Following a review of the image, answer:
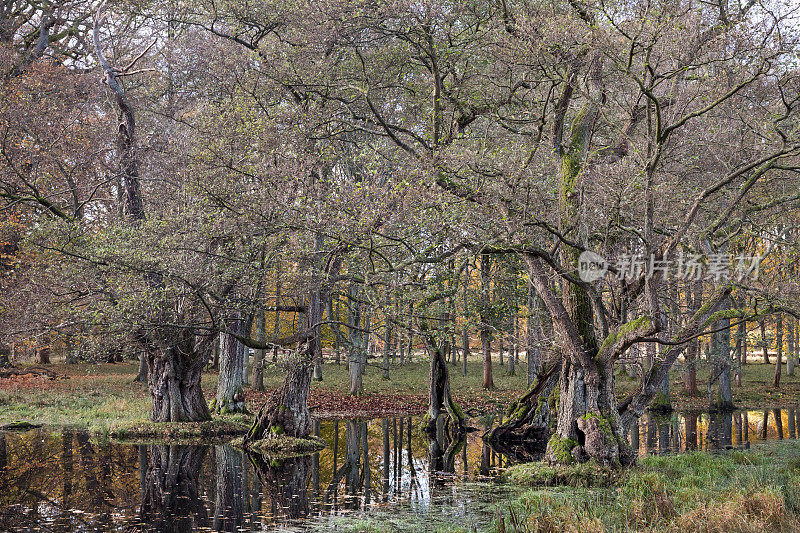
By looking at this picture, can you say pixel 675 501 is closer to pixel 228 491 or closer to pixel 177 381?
pixel 228 491

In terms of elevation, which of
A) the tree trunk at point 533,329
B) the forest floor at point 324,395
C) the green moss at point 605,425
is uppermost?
the tree trunk at point 533,329

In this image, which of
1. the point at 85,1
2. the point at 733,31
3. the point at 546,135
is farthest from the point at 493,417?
the point at 85,1

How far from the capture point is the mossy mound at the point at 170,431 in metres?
18.1

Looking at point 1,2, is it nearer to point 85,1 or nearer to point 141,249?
point 85,1

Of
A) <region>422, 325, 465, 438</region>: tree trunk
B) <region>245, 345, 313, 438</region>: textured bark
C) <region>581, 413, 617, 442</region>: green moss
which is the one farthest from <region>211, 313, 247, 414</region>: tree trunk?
<region>581, 413, 617, 442</region>: green moss

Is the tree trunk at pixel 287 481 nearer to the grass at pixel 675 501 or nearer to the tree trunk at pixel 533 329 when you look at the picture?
the grass at pixel 675 501

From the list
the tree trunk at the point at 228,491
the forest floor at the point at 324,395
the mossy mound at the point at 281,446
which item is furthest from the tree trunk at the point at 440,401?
the tree trunk at the point at 228,491

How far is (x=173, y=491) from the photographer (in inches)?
485

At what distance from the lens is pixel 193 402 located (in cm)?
1938

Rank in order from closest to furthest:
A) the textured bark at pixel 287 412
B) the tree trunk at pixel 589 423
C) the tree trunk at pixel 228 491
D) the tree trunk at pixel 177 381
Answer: the tree trunk at pixel 228 491 → the tree trunk at pixel 589 423 → the textured bark at pixel 287 412 → the tree trunk at pixel 177 381

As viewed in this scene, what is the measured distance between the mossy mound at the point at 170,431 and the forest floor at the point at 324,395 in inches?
13.2

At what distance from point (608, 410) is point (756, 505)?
15.3 ft

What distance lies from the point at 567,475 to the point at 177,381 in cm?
1167

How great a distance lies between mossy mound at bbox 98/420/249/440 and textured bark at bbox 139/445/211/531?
1.23 metres
